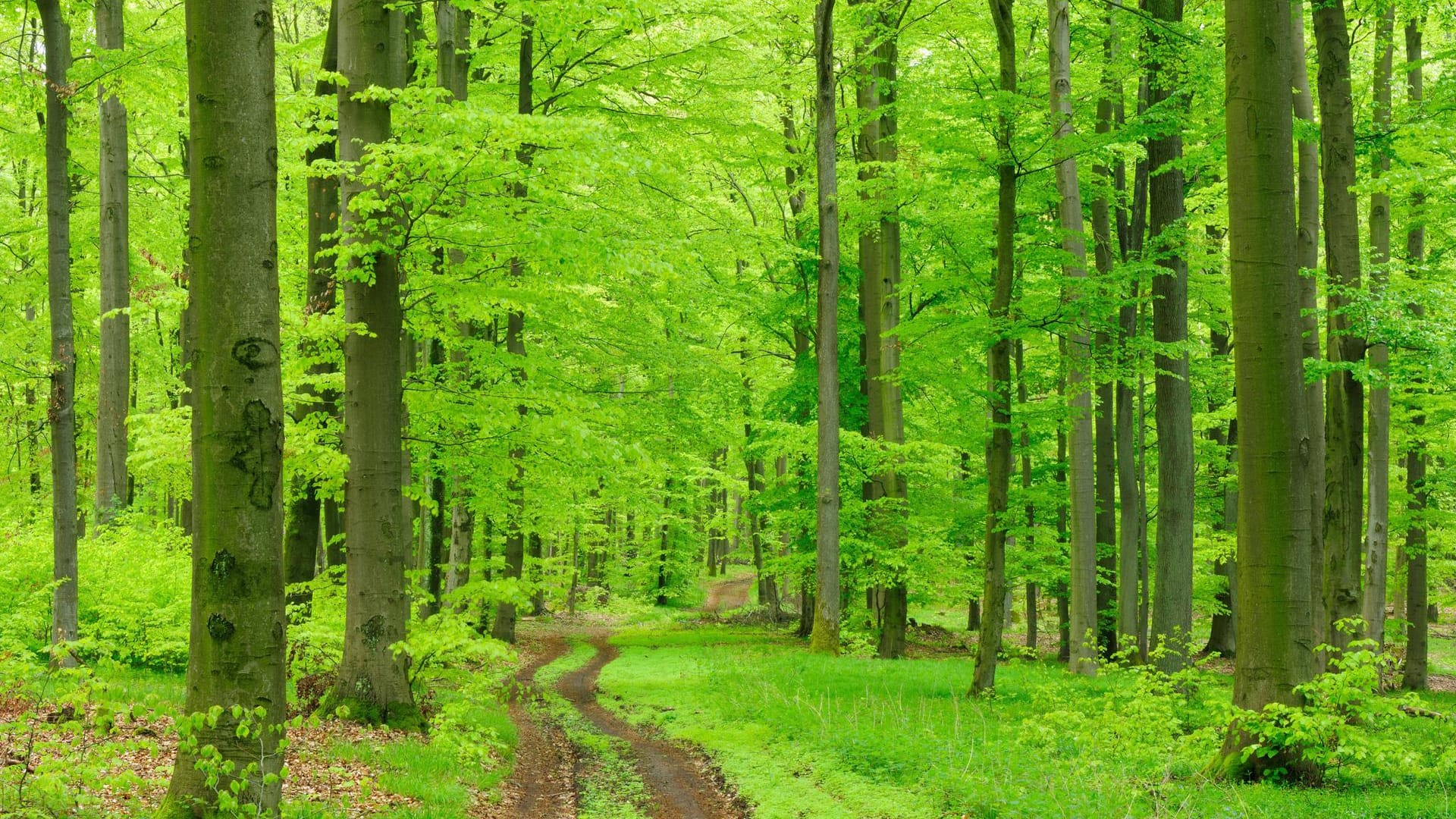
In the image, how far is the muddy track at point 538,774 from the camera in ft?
26.2

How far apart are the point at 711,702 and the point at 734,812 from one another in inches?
195

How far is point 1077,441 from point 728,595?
3321cm

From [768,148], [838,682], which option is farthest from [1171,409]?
[768,148]

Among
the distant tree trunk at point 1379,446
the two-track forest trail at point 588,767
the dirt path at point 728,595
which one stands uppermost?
the distant tree trunk at point 1379,446

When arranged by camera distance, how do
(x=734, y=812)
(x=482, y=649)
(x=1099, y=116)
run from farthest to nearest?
1. (x=1099, y=116)
2. (x=482, y=649)
3. (x=734, y=812)

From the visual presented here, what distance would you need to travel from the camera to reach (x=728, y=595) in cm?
4609

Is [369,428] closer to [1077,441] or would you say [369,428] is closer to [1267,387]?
[1267,387]

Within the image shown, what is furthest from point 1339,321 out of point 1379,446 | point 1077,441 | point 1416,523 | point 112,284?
point 112,284

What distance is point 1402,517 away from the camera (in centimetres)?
1833

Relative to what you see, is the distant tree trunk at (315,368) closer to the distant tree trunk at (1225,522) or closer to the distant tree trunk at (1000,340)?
the distant tree trunk at (1000,340)

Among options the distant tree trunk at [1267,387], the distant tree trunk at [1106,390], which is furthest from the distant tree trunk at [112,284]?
the distant tree trunk at [1267,387]

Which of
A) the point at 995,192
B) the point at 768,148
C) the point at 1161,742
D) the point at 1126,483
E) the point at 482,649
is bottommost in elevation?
the point at 1161,742

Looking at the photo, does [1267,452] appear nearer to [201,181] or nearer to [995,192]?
[201,181]

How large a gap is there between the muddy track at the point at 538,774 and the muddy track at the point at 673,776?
734 mm
